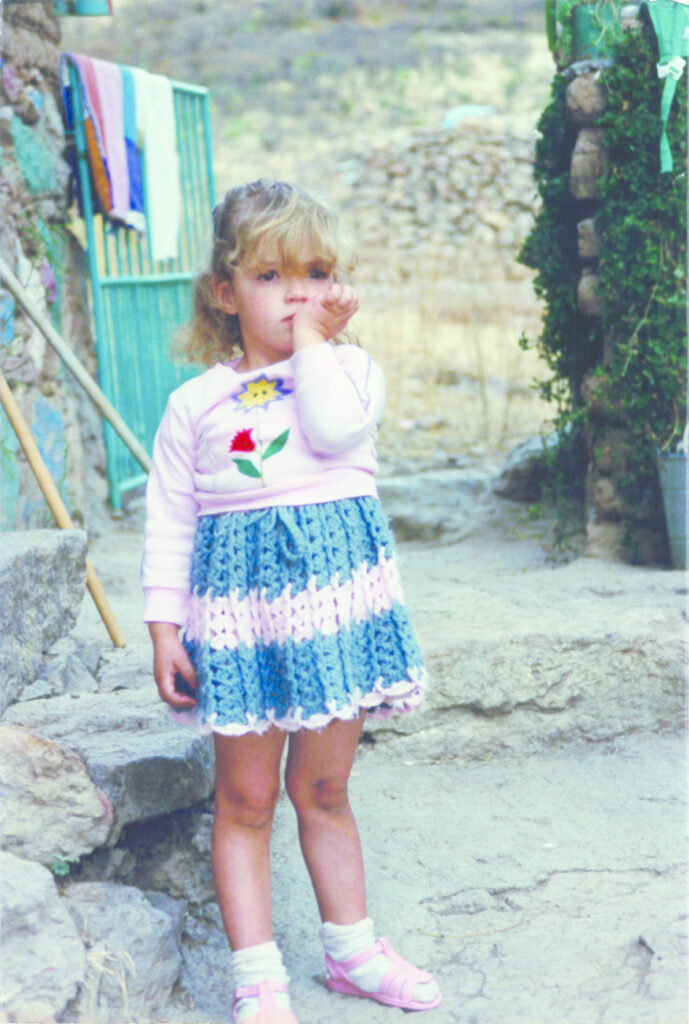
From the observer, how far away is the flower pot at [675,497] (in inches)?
136

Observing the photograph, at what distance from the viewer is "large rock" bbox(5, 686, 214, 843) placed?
2107 millimetres

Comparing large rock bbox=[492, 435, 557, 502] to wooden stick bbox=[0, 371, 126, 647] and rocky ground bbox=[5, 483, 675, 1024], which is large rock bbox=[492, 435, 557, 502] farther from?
wooden stick bbox=[0, 371, 126, 647]

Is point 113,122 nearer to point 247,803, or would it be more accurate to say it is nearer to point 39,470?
point 39,470

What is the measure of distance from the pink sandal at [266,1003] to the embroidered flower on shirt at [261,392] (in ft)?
3.26

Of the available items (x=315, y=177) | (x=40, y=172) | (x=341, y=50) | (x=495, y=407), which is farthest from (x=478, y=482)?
(x=341, y=50)

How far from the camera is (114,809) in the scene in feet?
6.79

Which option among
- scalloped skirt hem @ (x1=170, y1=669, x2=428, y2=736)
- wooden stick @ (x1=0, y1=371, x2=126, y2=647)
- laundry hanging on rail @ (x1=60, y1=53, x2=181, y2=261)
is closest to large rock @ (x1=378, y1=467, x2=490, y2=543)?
laundry hanging on rail @ (x1=60, y1=53, x2=181, y2=261)

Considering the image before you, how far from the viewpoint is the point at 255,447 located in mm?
1817

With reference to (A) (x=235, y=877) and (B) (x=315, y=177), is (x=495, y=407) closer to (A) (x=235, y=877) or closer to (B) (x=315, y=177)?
(A) (x=235, y=877)

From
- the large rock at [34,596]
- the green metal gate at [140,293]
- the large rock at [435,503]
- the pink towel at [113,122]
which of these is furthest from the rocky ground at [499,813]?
the pink towel at [113,122]

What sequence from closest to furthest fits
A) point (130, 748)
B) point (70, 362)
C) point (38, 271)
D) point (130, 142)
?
point (130, 748) → point (70, 362) → point (38, 271) → point (130, 142)

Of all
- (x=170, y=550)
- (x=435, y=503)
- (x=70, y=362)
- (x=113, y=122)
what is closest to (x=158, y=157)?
(x=113, y=122)

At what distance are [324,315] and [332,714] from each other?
0.68 m

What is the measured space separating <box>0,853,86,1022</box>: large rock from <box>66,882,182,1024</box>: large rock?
0.16ft
